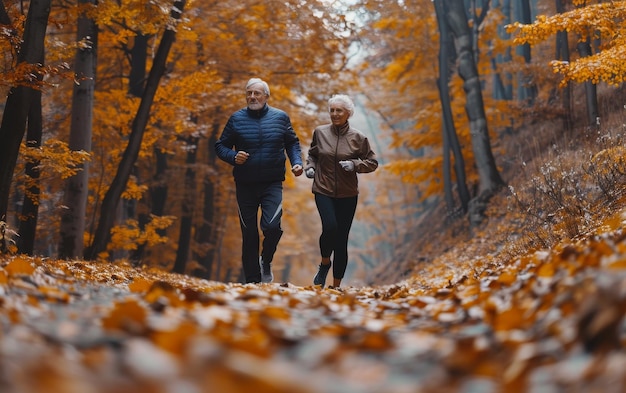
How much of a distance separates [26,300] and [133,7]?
7.09m

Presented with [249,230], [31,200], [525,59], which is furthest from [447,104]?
[31,200]

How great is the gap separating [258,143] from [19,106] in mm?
2462

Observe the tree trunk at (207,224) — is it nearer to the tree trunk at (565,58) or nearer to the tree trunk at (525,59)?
the tree trunk at (525,59)

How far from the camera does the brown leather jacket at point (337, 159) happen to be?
23.7 feet

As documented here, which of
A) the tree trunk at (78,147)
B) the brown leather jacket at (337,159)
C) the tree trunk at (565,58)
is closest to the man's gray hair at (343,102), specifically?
the brown leather jacket at (337,159)

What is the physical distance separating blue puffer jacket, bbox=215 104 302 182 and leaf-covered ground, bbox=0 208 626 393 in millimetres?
3809

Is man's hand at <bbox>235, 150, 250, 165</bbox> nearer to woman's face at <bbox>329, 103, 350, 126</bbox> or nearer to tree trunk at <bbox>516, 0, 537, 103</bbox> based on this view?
woman's face at <bbox>329, 103, 350, 126</bbox>

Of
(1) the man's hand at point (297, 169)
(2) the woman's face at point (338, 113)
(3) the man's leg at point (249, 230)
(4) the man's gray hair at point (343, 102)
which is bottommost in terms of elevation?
(3) the man's leg at point (249, 230)

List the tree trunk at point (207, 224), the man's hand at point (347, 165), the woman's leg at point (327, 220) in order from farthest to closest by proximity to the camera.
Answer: the tree trunk at point (207, 224) < the woman's leg at point (327, 220) < the man's hand at point (347, 165)

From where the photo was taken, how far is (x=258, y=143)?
287 inches

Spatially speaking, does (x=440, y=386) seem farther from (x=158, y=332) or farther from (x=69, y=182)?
(x=69, y=182)

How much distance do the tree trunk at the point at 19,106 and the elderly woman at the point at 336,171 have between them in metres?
2.97

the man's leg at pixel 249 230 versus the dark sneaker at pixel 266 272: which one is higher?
the man's leg at pixel 249 230

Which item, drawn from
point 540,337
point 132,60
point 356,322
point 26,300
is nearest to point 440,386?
point 540,337
